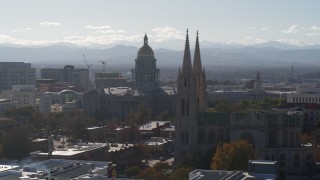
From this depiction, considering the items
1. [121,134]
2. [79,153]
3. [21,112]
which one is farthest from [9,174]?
[21,112]

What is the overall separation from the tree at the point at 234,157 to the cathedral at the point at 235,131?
31.8 ft

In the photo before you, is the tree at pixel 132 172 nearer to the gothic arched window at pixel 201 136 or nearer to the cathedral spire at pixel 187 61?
the gothic arched window at pixel 201 136

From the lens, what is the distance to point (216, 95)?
172000 millimetres

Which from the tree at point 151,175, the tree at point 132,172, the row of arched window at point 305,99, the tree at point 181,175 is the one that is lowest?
the tree at point 132,172

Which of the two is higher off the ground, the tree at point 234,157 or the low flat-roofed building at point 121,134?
the tree at point 234,157

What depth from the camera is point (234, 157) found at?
56594 millimetres

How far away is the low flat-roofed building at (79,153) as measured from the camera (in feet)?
200

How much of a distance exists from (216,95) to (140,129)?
262ft

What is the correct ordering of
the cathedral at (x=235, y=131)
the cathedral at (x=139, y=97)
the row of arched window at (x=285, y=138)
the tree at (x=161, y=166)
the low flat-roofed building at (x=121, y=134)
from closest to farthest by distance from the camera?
the tree at (x=161, y=166) → the cathedral at (x=235, y=131) → the row of arched window at (x=285, y=138) → the low flat-roofed building at (x=121, y=134) → the cathedral at (x=139, y=97)

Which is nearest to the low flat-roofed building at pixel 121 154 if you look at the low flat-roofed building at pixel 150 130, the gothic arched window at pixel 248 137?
the gothic arched window at pixel 248 137

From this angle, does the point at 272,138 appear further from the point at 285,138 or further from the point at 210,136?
the point at 210,136

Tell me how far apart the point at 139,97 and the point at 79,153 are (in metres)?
60.0

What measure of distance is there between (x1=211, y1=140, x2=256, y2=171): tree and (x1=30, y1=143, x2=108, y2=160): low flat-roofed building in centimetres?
1328

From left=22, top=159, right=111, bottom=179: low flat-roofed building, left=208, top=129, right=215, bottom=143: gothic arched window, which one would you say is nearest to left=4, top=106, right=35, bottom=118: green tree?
left=208, top=129, right=215, bottom=143: gothic arched window
